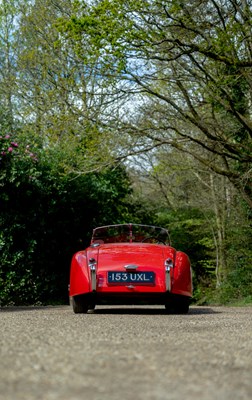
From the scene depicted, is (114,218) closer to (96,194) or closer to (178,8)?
(96,194)

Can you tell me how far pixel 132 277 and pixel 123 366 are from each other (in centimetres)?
666

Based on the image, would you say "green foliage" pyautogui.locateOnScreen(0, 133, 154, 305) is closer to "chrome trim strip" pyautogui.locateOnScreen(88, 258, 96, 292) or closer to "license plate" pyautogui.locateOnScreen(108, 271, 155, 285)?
"chrome trim strip" pyautogui.locateOnScreen(88, 258, 96, 292)

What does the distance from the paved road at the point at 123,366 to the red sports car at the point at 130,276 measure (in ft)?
12.9

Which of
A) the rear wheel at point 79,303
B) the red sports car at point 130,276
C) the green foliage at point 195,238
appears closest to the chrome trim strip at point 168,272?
the red sports car at point 130,276

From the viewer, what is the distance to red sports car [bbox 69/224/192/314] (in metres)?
11.1

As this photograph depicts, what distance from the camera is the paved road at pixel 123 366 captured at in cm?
361

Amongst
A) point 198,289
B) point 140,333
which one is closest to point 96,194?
point 198,289

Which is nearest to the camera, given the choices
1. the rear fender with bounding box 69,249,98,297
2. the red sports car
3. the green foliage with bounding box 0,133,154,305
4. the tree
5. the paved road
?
the paved road

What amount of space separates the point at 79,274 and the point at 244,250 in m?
11.2

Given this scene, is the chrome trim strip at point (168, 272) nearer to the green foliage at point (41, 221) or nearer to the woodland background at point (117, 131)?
the woodland background at point (117, 131)

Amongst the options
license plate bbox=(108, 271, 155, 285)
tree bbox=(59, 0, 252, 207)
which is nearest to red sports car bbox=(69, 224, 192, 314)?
license plate bbox=(108, 271, 155, 285)

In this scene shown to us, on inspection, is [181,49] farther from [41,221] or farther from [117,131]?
[41,221]

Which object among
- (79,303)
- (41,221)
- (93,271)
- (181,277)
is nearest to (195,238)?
(41,221)

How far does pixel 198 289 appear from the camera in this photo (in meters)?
27.6
